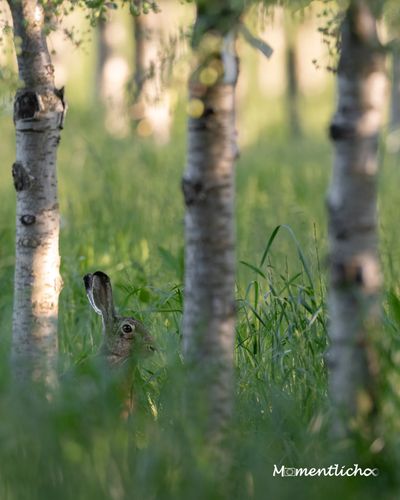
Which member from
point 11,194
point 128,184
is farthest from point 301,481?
point 11,194

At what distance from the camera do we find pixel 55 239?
14.1ft

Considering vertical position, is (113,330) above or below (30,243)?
below

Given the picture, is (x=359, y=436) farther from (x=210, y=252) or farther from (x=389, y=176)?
(x=389, y=176)

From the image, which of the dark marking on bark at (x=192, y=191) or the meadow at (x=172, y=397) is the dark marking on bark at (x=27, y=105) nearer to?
the meadow at (x=172, y=397)

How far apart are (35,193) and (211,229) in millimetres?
1290

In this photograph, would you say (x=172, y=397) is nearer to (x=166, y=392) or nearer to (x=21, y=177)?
(x=166, y=392)

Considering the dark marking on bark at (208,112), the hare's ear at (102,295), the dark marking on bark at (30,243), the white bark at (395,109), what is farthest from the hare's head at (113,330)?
the white bark at (395,109)

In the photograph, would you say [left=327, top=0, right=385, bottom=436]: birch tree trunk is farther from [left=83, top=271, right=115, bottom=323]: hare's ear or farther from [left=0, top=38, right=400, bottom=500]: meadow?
[left=83, top=271, right=115, bottom=323]: hare's ear

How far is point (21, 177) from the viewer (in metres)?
4.21

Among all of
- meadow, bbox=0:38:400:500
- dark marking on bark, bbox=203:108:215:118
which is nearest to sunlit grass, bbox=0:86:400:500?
meadow, bbox=0:38:400:500

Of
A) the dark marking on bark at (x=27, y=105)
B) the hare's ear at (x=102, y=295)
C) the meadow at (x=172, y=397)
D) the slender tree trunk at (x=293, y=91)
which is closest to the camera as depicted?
the meadow at (x=172, y=397)

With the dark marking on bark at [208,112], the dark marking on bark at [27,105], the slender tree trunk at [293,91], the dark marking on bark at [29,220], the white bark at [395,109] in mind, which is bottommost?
the dark marking on bark at [29,220]

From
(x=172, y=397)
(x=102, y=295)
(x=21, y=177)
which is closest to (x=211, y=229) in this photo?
(x=172, y=397)

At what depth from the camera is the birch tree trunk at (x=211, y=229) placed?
10.5 feet
